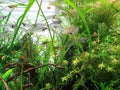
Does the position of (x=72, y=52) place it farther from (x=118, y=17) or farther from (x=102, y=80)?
(x=118, y=17)

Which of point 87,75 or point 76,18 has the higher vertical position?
point 76,18

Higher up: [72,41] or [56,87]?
[72,41]

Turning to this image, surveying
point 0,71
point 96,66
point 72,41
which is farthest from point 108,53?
point 0,71

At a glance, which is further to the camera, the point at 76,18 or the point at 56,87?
the point at 76,18

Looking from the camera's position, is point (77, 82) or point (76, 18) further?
point (76, 18)

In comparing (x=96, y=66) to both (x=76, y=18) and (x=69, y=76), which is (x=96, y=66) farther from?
(x=76, y=18)

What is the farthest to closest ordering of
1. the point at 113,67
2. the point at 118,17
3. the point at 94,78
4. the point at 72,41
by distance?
the point at 118,17
the point at 72,41
the point at 94,78
the point at 113,67

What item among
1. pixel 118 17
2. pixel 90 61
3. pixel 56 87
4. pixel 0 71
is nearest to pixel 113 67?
pixel 90 61

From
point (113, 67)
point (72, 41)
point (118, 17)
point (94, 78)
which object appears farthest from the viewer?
point (118, 17)

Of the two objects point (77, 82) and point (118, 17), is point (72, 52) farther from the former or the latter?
point (118, 17)

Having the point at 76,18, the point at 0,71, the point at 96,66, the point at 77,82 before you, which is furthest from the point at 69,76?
the point at 76,18
